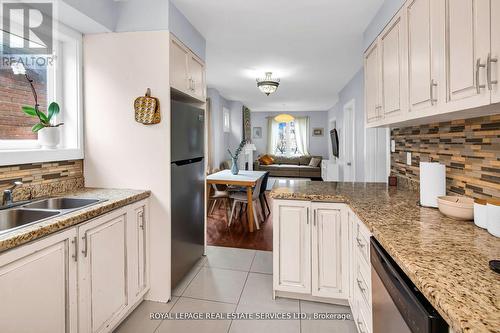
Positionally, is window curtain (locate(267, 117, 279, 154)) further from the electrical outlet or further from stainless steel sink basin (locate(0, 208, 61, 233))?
stainless steel sink basin (locate(0, 208, 61, 233))

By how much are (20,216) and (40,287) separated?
58 centimetres

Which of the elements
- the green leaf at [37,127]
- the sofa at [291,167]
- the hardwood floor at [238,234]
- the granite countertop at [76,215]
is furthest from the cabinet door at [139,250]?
the sofa at [291,167]

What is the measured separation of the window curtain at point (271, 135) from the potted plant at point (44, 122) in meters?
8.46

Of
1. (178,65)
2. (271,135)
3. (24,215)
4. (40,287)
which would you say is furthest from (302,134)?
(40,287)

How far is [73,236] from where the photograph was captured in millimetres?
1482

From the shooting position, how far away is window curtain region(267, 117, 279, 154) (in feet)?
33.6

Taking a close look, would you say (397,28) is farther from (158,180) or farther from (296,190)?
(158,180)

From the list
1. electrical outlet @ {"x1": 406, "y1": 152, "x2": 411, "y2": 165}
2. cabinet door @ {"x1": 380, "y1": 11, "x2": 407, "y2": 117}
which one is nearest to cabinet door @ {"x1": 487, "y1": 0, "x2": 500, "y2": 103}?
cabinet door @ {"x1": 380, "y1": 11, "x2": 407, "y2": 117}

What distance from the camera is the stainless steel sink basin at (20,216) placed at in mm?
1583

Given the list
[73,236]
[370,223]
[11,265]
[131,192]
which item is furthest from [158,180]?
[370,223]

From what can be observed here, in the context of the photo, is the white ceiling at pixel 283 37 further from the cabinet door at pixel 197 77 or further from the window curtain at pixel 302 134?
the window curtain at pixel 302 134

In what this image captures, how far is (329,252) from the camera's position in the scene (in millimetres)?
2096

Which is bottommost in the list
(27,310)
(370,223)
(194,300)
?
(194,300)

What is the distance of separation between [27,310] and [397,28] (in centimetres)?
257
